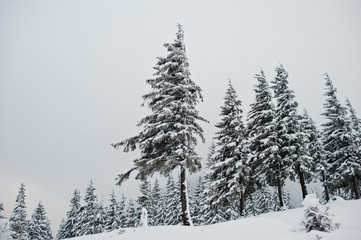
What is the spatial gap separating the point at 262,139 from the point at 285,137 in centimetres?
219

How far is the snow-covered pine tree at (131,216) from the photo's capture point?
40438 millimetres

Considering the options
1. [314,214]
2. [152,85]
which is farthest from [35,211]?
[314,214]

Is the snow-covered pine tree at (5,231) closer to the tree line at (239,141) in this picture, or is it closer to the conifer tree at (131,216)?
the tree line at (239,141)

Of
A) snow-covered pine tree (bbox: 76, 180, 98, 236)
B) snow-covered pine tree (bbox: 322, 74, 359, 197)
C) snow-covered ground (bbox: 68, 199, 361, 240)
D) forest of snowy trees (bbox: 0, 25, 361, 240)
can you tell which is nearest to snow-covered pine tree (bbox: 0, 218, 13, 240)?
forest of snowy trees (bbox: 0, 25, 361, 240)

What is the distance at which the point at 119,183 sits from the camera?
15.0 metres

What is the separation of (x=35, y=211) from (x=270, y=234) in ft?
165

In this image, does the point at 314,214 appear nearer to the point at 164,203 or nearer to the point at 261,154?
the point at 261,154

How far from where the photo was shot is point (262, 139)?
22.7m

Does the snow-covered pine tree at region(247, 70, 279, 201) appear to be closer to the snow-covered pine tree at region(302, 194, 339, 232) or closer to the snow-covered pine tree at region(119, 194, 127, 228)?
the snow-covered pine tree at region(302, 194, 339, 232)

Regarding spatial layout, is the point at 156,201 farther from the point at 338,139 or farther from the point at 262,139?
the point at 338,139

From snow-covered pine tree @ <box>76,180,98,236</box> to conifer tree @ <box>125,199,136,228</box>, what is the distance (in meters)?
6.05

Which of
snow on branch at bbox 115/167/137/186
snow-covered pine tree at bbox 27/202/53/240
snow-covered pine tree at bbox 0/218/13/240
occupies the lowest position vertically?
snow-covered pine tree at bbox 27/202/53/240

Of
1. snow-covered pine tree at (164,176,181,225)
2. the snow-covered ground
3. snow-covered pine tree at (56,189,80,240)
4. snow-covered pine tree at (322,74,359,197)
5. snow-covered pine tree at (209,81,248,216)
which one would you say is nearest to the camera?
the snow-covered ground

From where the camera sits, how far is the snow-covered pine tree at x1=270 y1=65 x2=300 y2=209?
21156 mm
